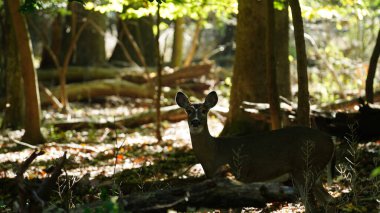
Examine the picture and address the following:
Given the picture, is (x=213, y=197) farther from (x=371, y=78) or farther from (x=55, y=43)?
(x=55, y=43)

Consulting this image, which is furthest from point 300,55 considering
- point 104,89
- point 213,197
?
point 104,89

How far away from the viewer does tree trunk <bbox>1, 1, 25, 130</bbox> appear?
1304 cm

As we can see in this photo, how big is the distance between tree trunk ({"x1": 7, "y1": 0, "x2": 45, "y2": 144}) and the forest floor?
0.35 m

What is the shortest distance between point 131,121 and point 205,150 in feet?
26.4

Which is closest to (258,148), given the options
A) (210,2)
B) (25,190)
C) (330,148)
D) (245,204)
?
(330,148)

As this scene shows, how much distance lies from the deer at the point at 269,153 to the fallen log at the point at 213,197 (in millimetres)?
2075

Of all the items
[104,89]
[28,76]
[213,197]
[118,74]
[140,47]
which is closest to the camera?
[213,197]

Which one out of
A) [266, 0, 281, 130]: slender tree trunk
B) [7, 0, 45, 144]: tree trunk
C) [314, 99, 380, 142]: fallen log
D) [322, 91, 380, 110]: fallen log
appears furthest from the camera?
[322, 91, 380, 110]: fallen log

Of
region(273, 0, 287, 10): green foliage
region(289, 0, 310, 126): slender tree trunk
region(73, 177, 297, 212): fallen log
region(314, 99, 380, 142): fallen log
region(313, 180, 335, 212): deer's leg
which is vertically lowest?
region(313, 180, 335, 212): deer's leg

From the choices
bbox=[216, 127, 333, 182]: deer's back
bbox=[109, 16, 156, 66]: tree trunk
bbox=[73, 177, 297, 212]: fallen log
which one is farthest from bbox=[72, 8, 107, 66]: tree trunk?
bbox=[73, 177, 297, 212]: fallen log

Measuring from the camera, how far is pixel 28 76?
1120 cm

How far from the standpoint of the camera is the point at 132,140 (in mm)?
12617

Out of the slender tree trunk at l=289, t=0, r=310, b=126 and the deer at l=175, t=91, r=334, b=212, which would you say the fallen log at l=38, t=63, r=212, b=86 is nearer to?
the slender tree trunk at l=289, t=0, r=310, b=126

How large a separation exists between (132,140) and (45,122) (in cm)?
288
